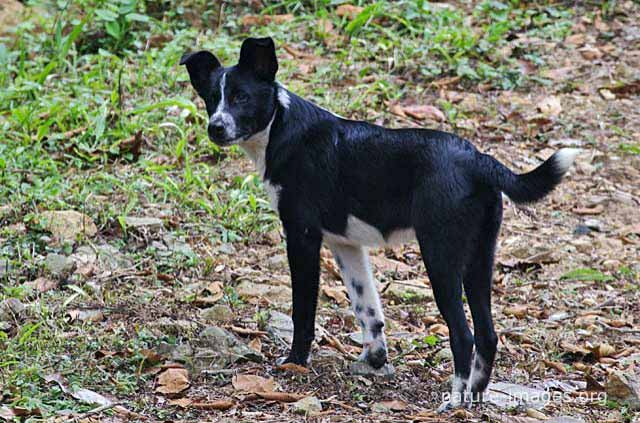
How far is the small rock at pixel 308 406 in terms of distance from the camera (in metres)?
4.89

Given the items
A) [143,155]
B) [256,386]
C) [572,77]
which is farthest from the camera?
[572,77]

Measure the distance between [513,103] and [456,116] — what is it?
0.80m

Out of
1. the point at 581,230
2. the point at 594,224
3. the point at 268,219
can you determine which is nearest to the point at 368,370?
the point at 268,219

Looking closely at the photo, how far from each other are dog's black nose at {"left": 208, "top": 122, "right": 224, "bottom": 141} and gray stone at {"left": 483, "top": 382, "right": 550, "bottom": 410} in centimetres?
195

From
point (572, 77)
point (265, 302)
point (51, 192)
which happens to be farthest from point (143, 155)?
point (572, 77)

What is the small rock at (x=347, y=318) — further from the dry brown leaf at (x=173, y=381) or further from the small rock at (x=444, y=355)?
the dry brown leaf at (x=173, y=381)

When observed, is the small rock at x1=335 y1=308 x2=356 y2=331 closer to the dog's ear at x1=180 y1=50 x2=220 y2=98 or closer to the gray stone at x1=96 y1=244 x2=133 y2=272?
the gray stone at x1=96 y1=244 x2=133 y2=272

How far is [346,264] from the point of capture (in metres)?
5.75

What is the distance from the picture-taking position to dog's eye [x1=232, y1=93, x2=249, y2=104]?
216 inches

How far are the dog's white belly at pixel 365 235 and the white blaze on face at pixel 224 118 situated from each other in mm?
748

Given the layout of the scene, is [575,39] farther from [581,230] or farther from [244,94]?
[244,94]

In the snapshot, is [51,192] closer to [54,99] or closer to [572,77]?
[54,99]

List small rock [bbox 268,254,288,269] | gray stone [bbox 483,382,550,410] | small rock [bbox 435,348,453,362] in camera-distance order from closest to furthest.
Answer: gray stone [bbox 483,382,550,410]
small rock [bbox 435,348,453,362]
small rock [bbox 268,254,288,269]

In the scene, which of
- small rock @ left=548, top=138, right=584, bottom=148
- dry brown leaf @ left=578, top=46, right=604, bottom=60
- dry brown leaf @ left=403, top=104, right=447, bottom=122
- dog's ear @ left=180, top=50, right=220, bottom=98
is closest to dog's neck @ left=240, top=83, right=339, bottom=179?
dog's ear @ left=180, top=50, right=220, bottom=98
